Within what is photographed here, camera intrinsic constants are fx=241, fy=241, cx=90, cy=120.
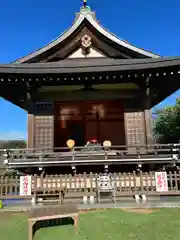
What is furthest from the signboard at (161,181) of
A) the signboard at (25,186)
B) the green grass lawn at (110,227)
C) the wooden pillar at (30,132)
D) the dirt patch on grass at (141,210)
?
the wooden pillar at (30,132)

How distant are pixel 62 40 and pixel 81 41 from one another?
3.60 feet

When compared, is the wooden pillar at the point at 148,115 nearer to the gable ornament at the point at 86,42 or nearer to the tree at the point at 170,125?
the gable ornament at the point at 86,42

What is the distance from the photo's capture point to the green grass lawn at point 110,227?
562 cm

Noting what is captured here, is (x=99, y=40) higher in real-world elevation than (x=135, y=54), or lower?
higher

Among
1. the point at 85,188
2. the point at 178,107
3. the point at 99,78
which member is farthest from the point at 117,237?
the point at 178,107

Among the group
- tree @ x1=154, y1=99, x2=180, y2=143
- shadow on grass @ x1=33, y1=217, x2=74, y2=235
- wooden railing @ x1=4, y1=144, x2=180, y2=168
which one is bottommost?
shadow on grass @ x1=33, y1=217, x2=74, y2=235

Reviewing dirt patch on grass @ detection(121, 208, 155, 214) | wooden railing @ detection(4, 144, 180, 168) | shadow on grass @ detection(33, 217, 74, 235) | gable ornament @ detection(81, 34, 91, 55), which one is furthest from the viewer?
gable ornament @ detection(81, 34, 91, 55)

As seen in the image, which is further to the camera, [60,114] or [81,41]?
[60,114]

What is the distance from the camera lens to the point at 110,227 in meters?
6.38

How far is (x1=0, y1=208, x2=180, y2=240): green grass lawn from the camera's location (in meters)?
5.62

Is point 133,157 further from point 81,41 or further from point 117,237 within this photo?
point 81,41

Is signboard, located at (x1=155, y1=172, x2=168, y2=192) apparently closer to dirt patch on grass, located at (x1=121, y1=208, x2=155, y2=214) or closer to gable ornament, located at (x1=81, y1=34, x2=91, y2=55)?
dirt patch on grass, located at (x1=121, y1=208, x2=155, y2=214)

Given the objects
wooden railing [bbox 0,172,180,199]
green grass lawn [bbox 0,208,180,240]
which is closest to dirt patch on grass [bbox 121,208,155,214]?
green grass lawn [bbox 0,208,180,240]

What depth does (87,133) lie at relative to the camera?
64.6ft
